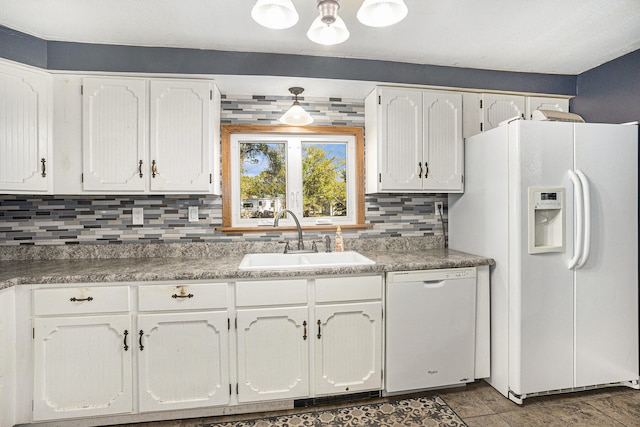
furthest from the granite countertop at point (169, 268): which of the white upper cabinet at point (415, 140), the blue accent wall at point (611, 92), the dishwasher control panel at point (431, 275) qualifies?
the blue accent wall at point (611, 92)

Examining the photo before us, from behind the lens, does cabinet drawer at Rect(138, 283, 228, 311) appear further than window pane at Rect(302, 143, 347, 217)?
No

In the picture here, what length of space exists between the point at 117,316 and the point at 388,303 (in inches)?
61.1

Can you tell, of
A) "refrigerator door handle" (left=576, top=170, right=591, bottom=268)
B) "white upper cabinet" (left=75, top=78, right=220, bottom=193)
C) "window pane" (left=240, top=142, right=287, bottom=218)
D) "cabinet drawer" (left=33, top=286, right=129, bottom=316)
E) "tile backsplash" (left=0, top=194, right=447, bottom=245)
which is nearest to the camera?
"cabinet drawer" (left=33, top=286, right=129, bottom=316)

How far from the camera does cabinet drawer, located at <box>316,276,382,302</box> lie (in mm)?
1989

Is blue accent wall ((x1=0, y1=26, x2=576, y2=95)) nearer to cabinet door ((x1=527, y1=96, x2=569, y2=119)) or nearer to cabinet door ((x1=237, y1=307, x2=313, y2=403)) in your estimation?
cabinet door ((x1=527, y1=96, x2=569, y2=119))

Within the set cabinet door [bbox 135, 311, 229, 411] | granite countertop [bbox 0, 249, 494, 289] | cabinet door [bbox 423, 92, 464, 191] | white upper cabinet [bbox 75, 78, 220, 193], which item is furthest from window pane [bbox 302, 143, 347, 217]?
cabinet door [bbox 135, 311, 229, 411]

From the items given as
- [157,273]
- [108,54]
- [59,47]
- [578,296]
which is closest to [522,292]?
[578,296]

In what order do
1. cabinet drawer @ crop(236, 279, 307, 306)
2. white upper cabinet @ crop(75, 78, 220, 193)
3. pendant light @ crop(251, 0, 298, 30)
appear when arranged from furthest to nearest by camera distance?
white upper cabinet @ crop(75, 78, 220, 193), cabinet drawer @ crop(236, 279, 307, 306), pendant light @ crop(251, 0, 298, 30)

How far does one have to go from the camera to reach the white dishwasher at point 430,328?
206 cm

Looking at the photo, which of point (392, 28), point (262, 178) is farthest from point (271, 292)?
point (392, 28)

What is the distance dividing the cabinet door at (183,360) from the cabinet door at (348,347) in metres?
0.55

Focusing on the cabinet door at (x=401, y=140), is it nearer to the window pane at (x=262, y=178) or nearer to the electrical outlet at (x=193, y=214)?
the window pane at (x=262, y=178)

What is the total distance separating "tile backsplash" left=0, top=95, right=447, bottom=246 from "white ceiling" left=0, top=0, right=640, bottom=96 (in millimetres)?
452

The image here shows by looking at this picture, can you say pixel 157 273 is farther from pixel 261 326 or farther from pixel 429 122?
pixel 429 122
